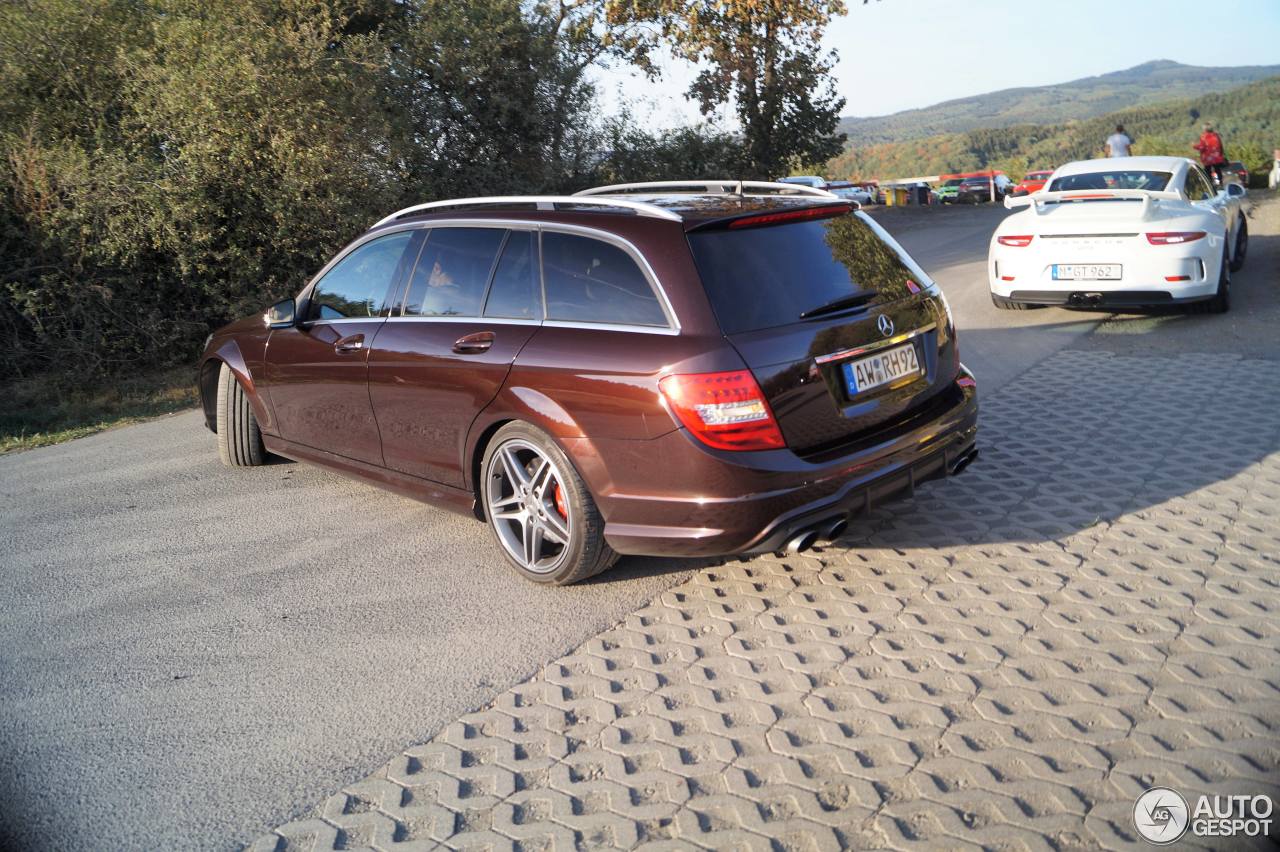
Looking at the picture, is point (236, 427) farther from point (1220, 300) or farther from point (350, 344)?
point (1220, 300)

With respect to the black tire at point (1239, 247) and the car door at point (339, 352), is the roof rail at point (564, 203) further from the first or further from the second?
the black tire at point (1239, 247)

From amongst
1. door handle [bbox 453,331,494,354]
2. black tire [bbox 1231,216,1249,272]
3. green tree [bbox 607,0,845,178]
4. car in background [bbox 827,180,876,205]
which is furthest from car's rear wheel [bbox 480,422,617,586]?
green tree [bbox 607,0,845,178]

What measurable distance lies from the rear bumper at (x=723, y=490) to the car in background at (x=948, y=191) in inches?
2320

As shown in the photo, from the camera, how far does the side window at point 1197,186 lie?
10.5 meters

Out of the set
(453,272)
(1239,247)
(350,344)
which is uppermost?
(453,272)

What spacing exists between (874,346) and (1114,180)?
7886mm

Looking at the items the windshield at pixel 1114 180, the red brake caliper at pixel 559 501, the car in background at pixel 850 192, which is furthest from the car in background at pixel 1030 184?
the red brake caliper at pixel 559 501

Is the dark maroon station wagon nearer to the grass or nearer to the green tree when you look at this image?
the grass

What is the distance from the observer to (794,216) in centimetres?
468

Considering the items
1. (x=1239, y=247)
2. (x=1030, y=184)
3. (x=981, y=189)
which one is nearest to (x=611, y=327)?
(x=1239, y=247)

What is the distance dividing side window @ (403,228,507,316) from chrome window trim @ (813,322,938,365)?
171 centimetres

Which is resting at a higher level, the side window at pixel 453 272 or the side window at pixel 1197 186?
the side window at pixel 453 272

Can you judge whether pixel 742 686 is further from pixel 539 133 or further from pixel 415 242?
pixel 539 133

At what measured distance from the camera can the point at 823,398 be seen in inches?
168
